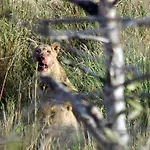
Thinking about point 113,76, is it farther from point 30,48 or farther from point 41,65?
point 30,48

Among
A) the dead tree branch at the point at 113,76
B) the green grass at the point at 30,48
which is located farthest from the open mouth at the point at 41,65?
the dead tree branch at the point at 113,76

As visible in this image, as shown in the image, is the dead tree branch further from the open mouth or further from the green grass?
the open mouth

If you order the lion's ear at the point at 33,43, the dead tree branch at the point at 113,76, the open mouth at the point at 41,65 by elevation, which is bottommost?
the dead tree branch at the point at 113,76

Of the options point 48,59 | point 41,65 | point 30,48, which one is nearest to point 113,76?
point 41,65

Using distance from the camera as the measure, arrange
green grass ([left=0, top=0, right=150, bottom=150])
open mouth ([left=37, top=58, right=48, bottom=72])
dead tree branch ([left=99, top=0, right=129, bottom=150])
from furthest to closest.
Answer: open mouth ([left=37, top=58, right=48, bottom=72])
green grass ([left=0, top=0, right=150, bottom=150])
dead tree branch ([left=99, top=0, right=129, bottom=150])

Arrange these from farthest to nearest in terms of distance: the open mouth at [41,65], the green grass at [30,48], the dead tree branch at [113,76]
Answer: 1. the open mouth at [41,65]
2. the green grass at [30,48]
3. the dead tree branch at [113,76]

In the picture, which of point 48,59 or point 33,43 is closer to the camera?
point 48,59

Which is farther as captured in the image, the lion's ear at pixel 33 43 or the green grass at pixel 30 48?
the lion's ear at pixel 33 43

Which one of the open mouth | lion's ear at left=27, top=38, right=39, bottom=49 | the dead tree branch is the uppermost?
lion's ear at left=27, top=38, right=39, bottom=49

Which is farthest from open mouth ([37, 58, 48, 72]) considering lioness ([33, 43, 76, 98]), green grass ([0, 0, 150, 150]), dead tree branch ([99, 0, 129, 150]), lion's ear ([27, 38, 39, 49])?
dead tree branch ([99, 0, 129, 150])

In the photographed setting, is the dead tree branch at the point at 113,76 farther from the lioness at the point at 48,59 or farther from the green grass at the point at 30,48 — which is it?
the lioness at the point at 48,59

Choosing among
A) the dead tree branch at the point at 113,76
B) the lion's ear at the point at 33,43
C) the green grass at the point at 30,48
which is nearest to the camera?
the dead tree branch at the point at 113,76

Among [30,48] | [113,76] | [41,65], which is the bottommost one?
[113,76]

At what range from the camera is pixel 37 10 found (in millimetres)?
7551
